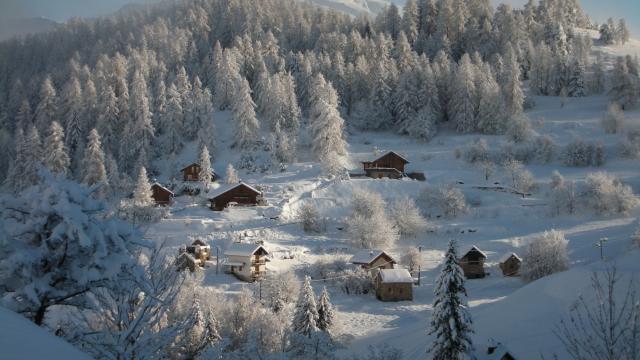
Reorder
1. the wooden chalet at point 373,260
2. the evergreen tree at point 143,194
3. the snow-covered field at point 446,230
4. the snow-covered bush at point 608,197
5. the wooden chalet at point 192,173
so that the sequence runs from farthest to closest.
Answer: the wooden chalet at point 192,173 → the evergreen tree at point 143,194 → the snow-covered bush at point 608,197 → the wooden chalet at point 373,260 → the snow-covered field at point 446,230

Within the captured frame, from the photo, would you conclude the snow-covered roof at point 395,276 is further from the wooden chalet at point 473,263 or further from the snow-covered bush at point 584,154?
the snow-covered bush at point 584,154

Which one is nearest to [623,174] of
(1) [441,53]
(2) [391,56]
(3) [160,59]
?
(1) [441,53]

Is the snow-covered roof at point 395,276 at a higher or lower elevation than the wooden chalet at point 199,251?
lower

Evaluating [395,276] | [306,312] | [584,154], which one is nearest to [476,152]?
[584,154]

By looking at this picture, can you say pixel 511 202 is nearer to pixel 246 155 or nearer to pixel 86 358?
pixel 246 155

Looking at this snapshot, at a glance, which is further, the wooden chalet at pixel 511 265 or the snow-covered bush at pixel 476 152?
the snow-covered bush at pixel 476 152

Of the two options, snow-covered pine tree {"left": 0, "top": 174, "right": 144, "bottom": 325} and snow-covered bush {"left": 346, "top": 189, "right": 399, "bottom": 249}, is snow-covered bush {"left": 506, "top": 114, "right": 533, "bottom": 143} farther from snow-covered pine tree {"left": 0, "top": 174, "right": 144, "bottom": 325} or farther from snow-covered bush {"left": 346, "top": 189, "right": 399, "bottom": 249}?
snow-covered pine tree {"left": 0, "top": 174, "right": 144, "bottom": 325}

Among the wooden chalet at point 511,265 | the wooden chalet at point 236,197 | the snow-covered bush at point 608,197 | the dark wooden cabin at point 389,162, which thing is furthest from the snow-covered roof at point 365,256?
the snow-covered bush at point 608,197
